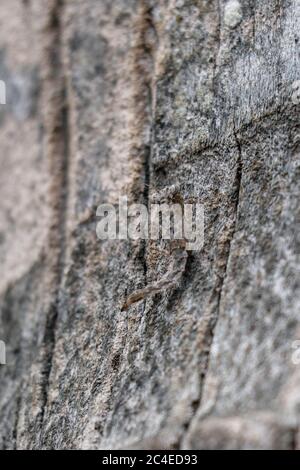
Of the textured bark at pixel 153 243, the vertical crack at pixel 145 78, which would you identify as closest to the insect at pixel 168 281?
the textured bark at pixel 153 243

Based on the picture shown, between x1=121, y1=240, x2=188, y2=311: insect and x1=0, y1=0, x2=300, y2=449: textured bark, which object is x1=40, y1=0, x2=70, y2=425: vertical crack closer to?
x1=0, y1=0, x2=300, y2=449: textured bark

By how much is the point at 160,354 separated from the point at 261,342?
0.46 ft

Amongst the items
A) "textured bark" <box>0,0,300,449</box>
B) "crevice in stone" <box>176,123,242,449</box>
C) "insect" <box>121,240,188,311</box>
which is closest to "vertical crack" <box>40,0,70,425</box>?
"textured bark" <box>0,0,300,449</box>

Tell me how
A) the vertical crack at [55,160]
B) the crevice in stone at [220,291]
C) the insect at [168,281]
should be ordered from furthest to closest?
the vertical crack at [55,160], the insect at [168,281], the crevice in stone at [220,291]

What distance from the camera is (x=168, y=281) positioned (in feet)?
2.64

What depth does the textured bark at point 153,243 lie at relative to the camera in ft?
2.18

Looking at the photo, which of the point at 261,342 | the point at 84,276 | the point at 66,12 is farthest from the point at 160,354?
the point at 66,12

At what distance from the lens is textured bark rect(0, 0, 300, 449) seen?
66 centimetres

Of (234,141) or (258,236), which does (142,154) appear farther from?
(258,236)

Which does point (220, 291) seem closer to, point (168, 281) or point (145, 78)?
point (168, 281)

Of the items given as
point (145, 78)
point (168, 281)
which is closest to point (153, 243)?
point (168, 281)

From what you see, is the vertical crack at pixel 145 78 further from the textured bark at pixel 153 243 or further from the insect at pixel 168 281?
the insect at pixel 168 281

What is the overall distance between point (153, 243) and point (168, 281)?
88 mm

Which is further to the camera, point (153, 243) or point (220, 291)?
point (153, 243)
